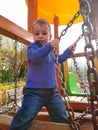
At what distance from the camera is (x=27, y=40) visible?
234cm

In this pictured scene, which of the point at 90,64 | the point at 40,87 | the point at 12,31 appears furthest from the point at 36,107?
the point at 12,31

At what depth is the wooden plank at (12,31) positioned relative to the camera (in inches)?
73.0

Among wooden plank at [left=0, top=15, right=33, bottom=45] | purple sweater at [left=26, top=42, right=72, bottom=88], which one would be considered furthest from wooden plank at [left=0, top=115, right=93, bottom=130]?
wooden plank at [left=0, top=15, right=33, bottom=45]

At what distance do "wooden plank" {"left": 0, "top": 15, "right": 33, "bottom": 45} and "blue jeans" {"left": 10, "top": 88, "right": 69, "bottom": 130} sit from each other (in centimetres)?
70

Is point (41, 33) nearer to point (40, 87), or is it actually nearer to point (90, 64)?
point (40, 87)

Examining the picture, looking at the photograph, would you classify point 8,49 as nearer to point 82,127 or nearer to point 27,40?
point 27,40

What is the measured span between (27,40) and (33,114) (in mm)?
1225

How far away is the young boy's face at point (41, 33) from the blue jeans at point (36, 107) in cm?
34

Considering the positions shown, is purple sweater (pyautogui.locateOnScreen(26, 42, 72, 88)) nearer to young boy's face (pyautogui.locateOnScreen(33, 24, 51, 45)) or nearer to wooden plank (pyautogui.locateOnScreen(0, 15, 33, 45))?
young boy's face (pyautogui.locateOnScreen(33, 24, 51, 45))

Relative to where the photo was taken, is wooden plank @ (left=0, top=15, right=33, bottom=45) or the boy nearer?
the boy

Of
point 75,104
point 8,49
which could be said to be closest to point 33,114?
point 75,104

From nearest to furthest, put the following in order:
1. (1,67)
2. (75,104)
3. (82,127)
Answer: (82,127), (75,104), (1,67)

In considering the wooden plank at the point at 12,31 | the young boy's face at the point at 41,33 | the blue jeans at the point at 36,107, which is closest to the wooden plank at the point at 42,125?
the blue jeans at the point at 36,107

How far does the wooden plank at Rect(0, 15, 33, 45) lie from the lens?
185cm
